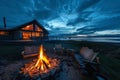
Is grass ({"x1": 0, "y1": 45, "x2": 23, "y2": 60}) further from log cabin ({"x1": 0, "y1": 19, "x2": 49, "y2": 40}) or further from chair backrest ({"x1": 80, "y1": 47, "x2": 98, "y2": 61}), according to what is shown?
log cabin ({"x1": 0, "y1": 19, "x2": 49, "y2": 40})

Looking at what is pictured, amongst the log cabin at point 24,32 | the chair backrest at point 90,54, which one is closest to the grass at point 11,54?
the chair backrest at point 90,54

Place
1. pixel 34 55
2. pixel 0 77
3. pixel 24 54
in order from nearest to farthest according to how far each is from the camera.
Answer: pixel 0 77
pixel 24 54
pixel 34 55

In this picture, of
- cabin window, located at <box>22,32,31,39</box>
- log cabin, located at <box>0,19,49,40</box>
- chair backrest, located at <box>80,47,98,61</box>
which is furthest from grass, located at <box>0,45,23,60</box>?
cabin window, located at <box>22,32,31,39</box>

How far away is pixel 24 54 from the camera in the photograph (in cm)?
728

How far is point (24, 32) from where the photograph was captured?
19.6 meters

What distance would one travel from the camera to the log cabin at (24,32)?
18031mm

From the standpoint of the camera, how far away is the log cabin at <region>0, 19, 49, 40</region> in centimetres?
1803

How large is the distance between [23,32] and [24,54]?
13592 mm

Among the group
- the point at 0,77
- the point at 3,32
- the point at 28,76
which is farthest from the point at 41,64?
the point at 3,32

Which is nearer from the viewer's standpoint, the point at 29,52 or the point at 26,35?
the point at 29,52

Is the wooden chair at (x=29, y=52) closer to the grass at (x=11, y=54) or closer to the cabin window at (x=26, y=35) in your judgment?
the grass at (x=11, y=54)

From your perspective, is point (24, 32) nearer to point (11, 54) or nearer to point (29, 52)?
point (11, 54)

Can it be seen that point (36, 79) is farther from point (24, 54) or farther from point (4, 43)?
point (4, 43)

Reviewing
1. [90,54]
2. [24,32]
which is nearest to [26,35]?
[24,32]
